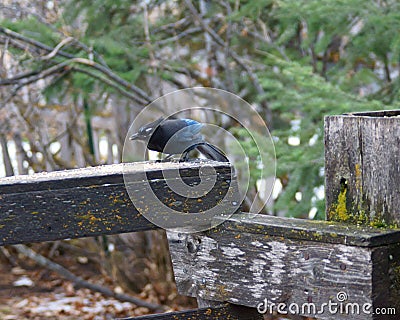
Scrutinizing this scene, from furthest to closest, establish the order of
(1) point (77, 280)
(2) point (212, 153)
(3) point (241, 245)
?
(1) point (77, 280) < (2) point (212, 153) < (3) point (241, 245)

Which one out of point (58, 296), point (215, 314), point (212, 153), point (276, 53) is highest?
point (276, 53)

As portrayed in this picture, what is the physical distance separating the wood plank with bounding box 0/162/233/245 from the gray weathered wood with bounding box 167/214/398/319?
0.12m

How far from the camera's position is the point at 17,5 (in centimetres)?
488

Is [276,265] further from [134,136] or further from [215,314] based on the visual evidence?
[134,136]

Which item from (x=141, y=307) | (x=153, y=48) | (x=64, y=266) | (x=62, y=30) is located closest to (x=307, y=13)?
(x=153, y=48)

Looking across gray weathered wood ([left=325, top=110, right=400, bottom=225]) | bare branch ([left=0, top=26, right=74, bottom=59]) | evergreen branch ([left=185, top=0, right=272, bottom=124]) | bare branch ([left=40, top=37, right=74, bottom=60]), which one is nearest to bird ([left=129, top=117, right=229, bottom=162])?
gray weathered wood ([left=325, top=110, right=400, bottom=225])

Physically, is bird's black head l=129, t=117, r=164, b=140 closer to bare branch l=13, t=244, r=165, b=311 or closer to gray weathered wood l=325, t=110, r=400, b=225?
gray weathered wood l=325, t=110, r=400, b=225

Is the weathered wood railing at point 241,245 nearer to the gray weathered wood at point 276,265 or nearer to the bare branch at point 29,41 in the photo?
the gray weathered wood at point 276,265

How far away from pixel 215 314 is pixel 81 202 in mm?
427

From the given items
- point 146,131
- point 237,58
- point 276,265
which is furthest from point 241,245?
point 237,58

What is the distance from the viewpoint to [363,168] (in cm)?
138

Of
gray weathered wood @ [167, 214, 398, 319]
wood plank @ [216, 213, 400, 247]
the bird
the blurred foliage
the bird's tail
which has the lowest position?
gray weathered wood @ [167, 214, 398, 319]

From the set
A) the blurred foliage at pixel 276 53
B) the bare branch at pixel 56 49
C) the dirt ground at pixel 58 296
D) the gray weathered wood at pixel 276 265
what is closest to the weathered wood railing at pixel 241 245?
the gray weathered wood at pixel 276 265

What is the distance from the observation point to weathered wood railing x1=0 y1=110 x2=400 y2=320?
1.32 m
